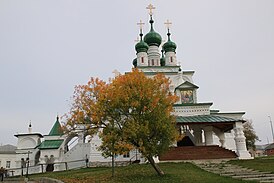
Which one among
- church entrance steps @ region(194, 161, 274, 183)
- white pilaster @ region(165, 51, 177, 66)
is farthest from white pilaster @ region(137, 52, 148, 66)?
church entrance steps @ region(194, 161, 274, 183)

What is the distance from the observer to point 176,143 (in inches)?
844

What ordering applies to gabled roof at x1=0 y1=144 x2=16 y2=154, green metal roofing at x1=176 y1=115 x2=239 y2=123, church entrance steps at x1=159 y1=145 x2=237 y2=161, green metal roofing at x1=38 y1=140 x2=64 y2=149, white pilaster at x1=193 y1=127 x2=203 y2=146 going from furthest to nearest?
gabled roof at x1=0 y1=144 x2=16 y2=154 → green metal roofing at x1=38 y1=140 x2=64 y2=149 → white pilaster at x1=193 y1=127 x2=203 y2=146 → green metal roofing at x1=176 y1=115 x2=239 y2=123 → church entrance steps at x1=159 y1=145 x2=237 y2=161

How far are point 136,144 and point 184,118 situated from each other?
35.4 ft

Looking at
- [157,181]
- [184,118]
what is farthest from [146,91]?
[184,118]

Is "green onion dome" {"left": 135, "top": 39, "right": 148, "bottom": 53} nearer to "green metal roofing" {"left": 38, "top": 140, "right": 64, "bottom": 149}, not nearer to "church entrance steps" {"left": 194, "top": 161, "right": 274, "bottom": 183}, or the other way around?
"green metal roofing" {"left": 38, "top": 140, "right": 64, "bottom": 149}

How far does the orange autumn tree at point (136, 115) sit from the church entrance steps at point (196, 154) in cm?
688

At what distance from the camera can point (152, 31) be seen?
34438 mm

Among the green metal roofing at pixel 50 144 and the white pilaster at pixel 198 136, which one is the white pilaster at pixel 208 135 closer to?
the white pilaster at pixel 198 136

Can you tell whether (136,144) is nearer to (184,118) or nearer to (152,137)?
(152,137)

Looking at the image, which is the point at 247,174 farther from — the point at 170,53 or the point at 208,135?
the point at 170,53

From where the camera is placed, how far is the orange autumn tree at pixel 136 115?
12961mm

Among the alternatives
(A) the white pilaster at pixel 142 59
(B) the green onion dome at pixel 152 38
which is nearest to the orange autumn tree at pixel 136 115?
(A) the white pilaster at pixel 142 59

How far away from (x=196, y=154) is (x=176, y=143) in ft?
5.42

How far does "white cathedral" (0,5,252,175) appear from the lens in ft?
69.8
